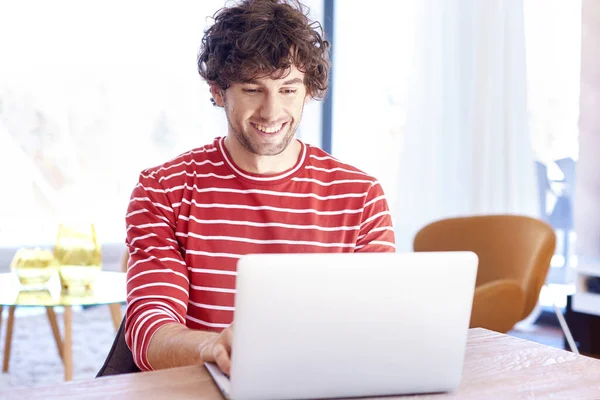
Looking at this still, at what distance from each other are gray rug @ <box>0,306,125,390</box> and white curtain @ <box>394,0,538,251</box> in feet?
5.62

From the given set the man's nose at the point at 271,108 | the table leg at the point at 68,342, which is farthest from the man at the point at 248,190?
the table leg at the point at 68,342

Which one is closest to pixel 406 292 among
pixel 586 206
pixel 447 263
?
pixel 447 263

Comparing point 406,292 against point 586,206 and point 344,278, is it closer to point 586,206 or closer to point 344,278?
point 344,278

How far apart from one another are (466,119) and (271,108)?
2745mm

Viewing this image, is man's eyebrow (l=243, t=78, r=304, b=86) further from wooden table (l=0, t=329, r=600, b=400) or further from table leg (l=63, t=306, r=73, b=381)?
→ table leg (l=63, t=306, r=73, b=381)

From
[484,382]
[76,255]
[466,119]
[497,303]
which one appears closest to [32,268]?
[76,255]

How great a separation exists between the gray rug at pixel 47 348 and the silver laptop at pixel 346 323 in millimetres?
2205

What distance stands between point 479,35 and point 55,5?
2.33 m

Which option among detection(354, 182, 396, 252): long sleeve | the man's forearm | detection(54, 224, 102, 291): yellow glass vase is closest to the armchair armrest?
detection(354, 182, 396, 252): long sleeve

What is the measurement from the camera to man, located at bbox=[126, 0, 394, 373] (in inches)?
61.5

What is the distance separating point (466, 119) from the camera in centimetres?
418

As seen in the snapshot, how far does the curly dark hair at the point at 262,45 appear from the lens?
1.60m

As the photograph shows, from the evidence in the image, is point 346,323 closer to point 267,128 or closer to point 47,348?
point 267,128

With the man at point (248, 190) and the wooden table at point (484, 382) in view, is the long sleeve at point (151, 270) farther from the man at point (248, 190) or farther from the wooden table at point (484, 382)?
the wooden table at point (484, 382)
